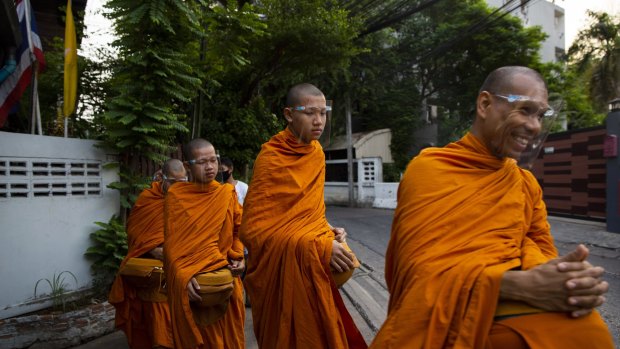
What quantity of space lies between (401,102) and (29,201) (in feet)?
53.6

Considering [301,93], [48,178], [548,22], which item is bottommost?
[48,178]

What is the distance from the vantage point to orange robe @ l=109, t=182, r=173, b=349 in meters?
3.70

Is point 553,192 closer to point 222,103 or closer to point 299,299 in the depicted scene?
point 222,103

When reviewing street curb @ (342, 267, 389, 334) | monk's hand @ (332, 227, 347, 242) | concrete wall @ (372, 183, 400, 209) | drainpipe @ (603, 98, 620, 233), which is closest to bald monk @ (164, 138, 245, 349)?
monk's hand @ (332, 227, 347, 242)

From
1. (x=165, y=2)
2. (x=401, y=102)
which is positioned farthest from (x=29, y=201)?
(x=401, y=102)

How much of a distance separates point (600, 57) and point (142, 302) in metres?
19.1

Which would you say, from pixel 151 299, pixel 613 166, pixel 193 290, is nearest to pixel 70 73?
pixel 151 299

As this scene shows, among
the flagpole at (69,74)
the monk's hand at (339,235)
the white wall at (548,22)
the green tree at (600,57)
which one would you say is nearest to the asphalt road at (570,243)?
the monk's hand at (339,235)

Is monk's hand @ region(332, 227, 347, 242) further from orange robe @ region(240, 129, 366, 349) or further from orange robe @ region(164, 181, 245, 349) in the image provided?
orange robe @ region(164, 181, 245, 349)

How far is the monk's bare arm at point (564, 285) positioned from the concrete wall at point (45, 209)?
4692mm

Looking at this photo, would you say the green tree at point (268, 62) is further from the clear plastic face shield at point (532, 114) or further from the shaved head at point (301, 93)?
the clear plastic face shield at point (532, 114)

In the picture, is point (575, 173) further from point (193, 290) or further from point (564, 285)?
point (564, 285)

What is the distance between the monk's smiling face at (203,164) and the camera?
337cm

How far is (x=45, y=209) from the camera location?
4621 millimetres
